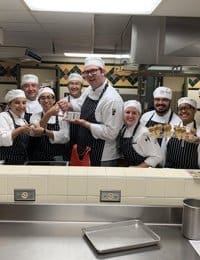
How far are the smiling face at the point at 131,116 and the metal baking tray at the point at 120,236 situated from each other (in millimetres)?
1051

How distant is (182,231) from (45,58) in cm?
574

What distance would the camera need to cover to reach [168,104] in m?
2.50

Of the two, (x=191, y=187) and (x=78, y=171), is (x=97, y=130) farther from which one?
(x=191, y=187)

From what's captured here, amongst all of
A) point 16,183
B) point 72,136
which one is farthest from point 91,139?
point 16,183

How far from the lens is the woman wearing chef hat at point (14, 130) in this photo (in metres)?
2.15

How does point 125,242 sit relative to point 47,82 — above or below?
below

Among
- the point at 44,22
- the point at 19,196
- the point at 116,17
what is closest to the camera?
the point at 19,196

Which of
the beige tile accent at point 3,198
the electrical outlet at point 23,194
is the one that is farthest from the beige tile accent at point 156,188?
the beige tile accent at point 3,198

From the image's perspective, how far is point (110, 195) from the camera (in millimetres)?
1329

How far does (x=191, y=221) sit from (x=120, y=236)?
0.88 ft

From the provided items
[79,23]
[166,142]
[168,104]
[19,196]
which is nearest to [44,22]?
[79,23]

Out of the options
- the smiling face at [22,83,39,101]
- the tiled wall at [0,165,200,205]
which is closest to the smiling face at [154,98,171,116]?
the smiling face at [22,83,39,101]

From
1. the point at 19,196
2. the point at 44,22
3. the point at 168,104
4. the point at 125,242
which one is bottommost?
the point at 125,242

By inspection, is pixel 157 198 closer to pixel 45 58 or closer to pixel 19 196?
pixel 19 196
